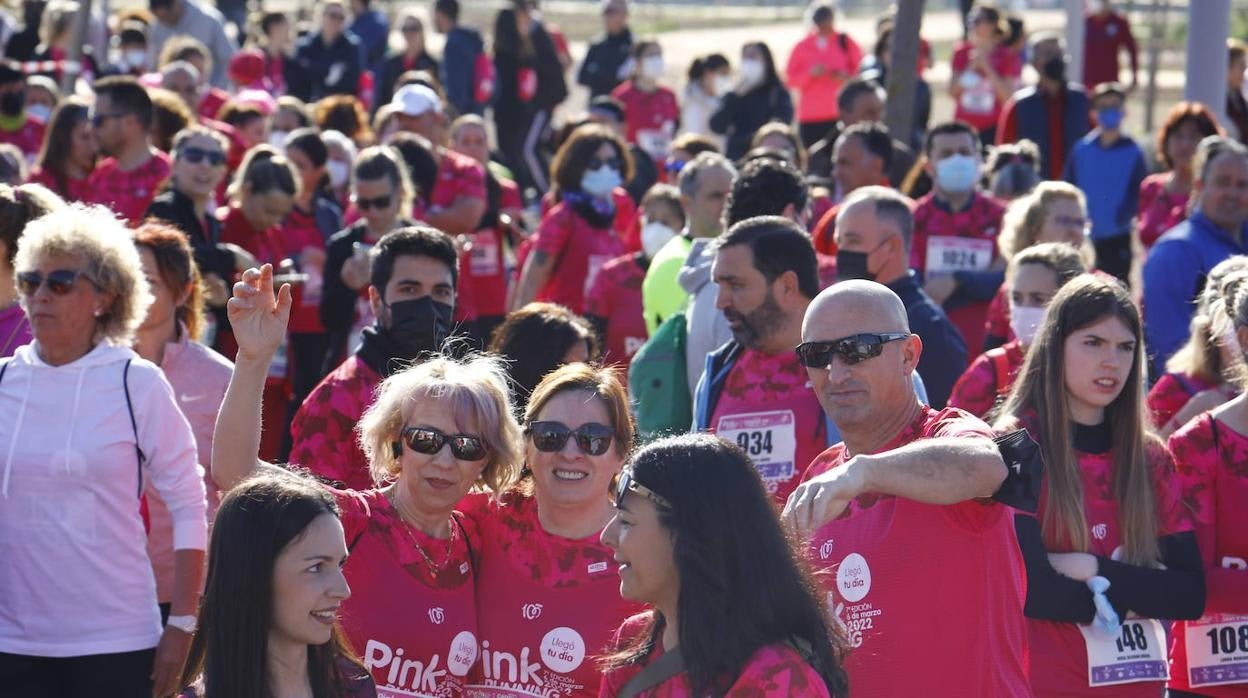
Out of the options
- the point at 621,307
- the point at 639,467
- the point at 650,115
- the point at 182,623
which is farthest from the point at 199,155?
the point at 650,115

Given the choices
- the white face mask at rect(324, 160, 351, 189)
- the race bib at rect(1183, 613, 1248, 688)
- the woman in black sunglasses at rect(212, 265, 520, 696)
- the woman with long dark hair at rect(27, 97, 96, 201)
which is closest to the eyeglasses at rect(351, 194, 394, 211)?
the woman with long dark hair at rect(27, 97, 96, 201)

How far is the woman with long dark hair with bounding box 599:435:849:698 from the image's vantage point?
3.31 m

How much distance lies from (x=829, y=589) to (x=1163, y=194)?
765 cm

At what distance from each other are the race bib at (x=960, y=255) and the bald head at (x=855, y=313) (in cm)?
475

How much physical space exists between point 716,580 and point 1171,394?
10.9 ft

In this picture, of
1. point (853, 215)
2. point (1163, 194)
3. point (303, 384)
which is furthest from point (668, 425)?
point (1163, 194)

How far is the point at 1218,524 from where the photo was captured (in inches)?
209

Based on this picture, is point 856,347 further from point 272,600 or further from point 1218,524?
point 1218,524

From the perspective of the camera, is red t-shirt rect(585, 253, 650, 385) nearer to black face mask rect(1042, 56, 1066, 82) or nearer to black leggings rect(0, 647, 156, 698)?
black leggings rect(0, 647, 156, 698)

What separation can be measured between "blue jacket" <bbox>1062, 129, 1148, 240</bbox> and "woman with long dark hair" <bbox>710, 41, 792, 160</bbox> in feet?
11.4

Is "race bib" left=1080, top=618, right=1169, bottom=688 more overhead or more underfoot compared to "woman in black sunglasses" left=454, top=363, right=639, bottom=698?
more underfoot

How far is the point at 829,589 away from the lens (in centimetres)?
416

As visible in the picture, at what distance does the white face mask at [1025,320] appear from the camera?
21.3ft

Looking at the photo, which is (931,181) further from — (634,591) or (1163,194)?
(634,591)
